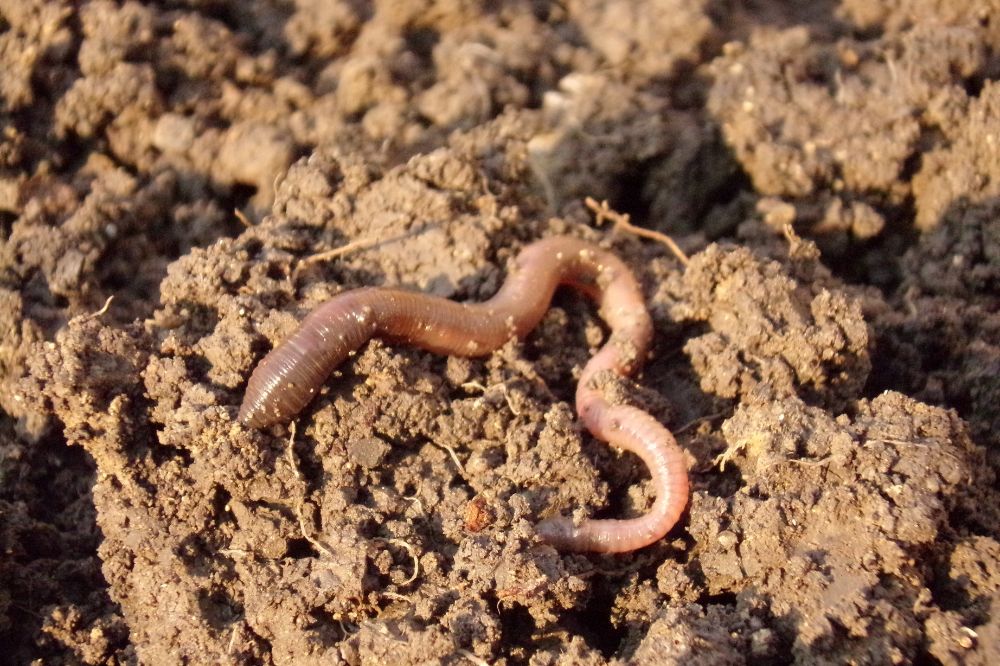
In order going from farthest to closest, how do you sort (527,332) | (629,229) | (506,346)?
(629,229) < (527,332) < (506,346)

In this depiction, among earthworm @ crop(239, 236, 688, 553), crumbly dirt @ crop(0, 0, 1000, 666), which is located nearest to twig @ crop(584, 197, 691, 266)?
crumbly dirt @ crop(0, 0, 1000, 666)

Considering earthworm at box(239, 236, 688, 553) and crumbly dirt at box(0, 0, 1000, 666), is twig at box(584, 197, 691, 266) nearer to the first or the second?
crumbly dirt at box(0, 0, 1000, 666)

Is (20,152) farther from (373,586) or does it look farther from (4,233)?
(373,586)

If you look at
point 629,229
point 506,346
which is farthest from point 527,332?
point 629,229

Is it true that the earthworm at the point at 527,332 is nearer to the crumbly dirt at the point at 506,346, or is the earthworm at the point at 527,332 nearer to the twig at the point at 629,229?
the crumbly dirt at the point at 506,346

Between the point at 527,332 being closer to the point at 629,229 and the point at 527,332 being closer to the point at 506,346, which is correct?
the point at 506,346

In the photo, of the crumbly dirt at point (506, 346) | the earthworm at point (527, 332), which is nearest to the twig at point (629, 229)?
the crumbly dirt at point (506, 346)
